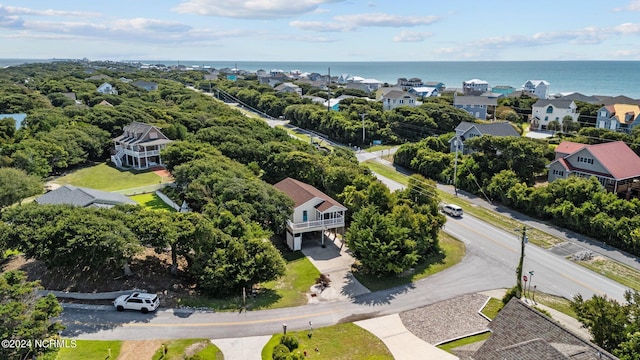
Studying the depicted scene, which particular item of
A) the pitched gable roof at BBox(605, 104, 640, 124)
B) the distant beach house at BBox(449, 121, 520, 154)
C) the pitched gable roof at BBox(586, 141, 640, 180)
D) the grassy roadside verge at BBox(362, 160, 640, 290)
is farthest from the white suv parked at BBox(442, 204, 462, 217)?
the pitched gable roof at BBox(605, 104, 640, 124)

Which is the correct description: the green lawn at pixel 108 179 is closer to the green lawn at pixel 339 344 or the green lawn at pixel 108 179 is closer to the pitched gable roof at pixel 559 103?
the green lawn at pixel 339 344

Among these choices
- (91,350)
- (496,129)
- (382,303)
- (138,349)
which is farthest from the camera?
(496,129)

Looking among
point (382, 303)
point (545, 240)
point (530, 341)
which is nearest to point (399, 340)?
point (382, 303)

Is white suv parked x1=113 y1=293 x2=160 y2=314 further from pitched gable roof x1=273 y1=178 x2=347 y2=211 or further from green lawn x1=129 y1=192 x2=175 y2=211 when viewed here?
green lawn x1=129 y1=192 x2=175 y2=211

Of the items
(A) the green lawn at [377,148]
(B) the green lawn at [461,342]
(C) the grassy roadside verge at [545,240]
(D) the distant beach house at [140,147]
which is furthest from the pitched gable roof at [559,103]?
(B) the green lawn at [461,342]

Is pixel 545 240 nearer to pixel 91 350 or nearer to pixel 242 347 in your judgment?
pixel 242 347

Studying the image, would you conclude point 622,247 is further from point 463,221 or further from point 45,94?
point 45,94

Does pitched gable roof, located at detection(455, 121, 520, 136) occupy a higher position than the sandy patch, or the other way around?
pitched gable roof, located at detection(455, 121, 520, 136)
